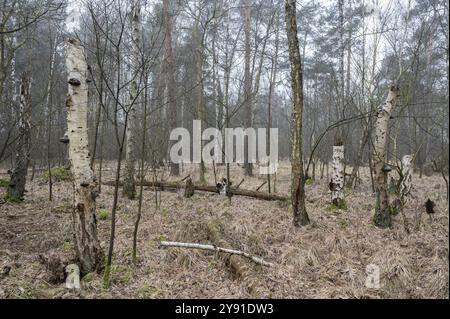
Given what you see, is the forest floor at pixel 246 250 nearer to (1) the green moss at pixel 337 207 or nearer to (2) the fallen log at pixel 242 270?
(2) the fallen log at pixel 242 270

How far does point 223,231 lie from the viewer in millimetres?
5230

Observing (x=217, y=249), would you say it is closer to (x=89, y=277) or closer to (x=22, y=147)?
(x=89, y=277)

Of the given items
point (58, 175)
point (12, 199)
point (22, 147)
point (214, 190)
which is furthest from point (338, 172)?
point (58, 175)

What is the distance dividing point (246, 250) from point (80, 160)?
8.37 feet

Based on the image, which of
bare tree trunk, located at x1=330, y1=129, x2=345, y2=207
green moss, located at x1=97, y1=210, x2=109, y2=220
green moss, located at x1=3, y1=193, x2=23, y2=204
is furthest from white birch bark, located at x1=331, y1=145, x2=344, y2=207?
green moss, located at x1=3, y1=193, x2=23, y2=204

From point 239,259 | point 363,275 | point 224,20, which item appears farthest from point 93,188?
point 224,20

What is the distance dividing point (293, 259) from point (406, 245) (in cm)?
183

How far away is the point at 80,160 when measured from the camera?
3.61 m

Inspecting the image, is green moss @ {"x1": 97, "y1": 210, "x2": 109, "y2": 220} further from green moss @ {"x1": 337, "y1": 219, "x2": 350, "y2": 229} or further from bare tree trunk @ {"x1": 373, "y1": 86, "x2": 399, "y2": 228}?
bare tree trunk @ {"x1": 373, "y1": 86, "x2": 399, "y2": 228}

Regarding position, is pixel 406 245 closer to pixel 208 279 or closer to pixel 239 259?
pixel 239 259

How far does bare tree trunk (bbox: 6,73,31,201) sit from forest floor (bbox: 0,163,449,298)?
360 millimetres

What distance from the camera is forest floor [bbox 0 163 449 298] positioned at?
11.5ft

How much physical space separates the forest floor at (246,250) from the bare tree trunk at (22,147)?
36 centimetres

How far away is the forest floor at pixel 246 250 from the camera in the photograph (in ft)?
11.5
